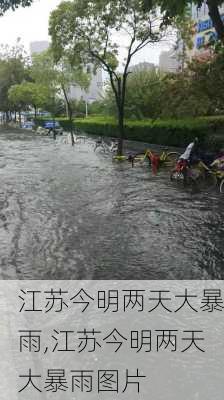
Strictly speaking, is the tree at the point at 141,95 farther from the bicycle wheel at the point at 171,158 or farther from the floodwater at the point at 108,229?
the floodwater at the point at 108,229

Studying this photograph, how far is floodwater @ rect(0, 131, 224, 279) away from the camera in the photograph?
626 centimetres

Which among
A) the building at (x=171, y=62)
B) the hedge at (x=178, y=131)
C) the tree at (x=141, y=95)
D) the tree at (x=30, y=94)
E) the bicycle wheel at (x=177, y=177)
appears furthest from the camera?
the tree at (x=30, y=94)

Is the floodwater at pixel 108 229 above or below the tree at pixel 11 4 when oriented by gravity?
below

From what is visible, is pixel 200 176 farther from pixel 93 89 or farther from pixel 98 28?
pixel 93 89

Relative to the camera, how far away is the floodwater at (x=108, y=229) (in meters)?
6.26

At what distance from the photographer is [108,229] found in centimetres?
830

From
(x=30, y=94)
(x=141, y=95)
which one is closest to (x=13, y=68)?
(x=30, y=94)

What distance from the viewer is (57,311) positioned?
4.76 m

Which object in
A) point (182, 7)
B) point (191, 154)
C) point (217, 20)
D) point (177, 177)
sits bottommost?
point (177, 177)

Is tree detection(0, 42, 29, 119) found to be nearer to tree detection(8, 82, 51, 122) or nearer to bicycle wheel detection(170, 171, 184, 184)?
tree detection(8, 82, 51, 122)

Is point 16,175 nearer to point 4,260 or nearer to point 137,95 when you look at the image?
point 4,260

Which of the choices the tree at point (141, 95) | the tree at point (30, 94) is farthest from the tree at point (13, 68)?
the tree at point (141, 95)

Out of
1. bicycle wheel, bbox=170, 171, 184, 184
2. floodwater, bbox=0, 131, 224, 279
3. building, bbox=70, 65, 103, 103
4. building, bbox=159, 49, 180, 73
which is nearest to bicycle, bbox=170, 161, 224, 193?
bicycle wheel, bbox=170, 171, 184, 184

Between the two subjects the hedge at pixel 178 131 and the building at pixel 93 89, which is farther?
the building at pixel 93 89
